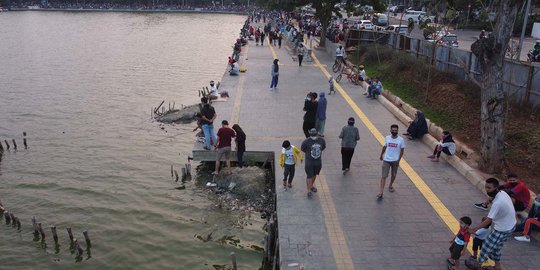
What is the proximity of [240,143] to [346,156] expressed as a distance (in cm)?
275

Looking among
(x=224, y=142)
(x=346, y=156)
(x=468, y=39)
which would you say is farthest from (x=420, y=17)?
(x=468, y=39)

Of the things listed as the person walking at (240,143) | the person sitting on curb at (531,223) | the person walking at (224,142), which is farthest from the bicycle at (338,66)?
the person sitting on curb at (531,223)

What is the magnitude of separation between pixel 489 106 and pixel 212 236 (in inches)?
286

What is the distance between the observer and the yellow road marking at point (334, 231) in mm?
7941

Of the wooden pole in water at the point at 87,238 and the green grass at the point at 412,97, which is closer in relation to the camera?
the wooden pole in water at the point at 87,238

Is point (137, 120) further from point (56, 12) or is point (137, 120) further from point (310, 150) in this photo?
point (56, 12)

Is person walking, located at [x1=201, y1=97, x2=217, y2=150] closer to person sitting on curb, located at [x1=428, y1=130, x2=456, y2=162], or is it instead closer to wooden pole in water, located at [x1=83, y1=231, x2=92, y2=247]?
wooden pole in water, located at [x1=83, y1=231, x2=92, y2=247]

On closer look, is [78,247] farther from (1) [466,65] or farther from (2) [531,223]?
(1) [466,65]

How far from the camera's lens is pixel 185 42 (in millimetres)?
52750

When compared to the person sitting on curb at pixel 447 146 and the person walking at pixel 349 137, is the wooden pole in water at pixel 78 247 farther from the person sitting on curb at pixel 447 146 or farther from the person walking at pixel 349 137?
the person sitting on curb at pixel 447 146

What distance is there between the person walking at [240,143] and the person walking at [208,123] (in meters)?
0.95

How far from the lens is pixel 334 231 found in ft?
29.2

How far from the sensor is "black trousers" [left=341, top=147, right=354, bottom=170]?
1145cm

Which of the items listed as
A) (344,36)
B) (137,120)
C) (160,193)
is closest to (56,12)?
(344,36)
